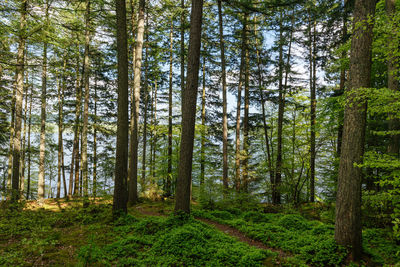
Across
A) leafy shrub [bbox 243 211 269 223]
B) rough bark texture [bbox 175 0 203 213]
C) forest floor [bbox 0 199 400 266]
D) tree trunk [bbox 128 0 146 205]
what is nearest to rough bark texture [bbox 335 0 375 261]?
forest floor [bbox 0 199 400 266]

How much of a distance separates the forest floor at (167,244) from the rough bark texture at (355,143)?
1.50 feet

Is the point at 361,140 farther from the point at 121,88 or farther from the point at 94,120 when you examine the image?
the point at 94,120

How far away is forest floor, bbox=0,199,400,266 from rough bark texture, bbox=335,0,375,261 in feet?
1.50

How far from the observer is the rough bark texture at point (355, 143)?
4180mm

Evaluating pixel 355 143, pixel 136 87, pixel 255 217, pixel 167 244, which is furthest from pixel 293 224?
pixel 136 87

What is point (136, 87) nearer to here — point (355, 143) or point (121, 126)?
point (121, 126)

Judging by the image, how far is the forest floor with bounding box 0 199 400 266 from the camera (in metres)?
3.87

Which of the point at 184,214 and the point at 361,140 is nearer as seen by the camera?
the point at 361,140

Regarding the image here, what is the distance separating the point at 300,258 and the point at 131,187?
323 inches

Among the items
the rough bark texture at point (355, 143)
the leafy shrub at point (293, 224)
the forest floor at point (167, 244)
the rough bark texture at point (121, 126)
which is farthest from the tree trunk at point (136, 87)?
the rough bark texture at point (355, 143)

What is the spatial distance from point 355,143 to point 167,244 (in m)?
4.84

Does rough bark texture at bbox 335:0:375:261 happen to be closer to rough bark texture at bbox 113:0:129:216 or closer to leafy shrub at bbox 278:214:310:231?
leafy shrub at bbox 278:214:310:231

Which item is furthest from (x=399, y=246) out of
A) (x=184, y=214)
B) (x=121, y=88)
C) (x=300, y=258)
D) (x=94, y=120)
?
(x=94, y=120)

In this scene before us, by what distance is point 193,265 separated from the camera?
149 inches
